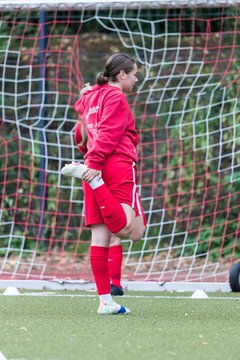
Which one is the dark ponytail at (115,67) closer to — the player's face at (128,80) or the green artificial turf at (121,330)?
the player's face at (128,80)

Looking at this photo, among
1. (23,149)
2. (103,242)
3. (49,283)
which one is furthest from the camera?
(23,149)

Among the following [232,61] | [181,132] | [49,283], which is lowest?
[49,283]

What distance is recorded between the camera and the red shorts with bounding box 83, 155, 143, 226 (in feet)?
21.2

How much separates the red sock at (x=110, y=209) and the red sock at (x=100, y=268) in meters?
0.21

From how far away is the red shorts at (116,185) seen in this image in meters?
6.46

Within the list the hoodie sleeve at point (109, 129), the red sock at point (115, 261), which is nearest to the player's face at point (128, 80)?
the hoodie sleeve at point (109, 129)

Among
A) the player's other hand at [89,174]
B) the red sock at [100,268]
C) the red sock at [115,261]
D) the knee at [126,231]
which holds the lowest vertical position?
the red sock at [115,261]

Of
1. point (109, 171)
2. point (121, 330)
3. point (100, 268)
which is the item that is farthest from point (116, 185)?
point (121, 330)

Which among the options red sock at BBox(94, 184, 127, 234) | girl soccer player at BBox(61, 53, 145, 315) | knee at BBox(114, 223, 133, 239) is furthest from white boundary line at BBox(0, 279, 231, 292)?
red sock at BBox(94, 184, 127, 234)

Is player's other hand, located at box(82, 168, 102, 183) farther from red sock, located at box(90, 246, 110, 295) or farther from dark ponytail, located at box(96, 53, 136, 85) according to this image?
dark ponytail, located at box(96, 53, 136, 85)

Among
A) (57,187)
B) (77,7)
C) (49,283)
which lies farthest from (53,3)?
(57,187)

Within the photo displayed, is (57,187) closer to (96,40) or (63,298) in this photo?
(96,40)

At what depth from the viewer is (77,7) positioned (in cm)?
986

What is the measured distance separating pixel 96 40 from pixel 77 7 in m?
2.83
